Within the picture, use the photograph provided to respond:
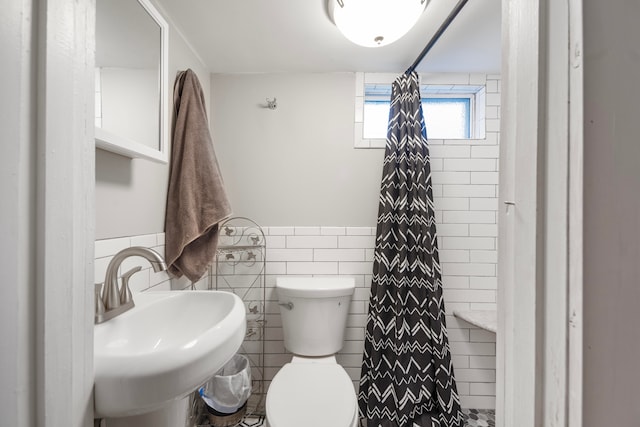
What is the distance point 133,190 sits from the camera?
1063 mm

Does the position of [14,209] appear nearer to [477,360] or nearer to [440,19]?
[440,19]

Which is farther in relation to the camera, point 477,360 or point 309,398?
point 477,360

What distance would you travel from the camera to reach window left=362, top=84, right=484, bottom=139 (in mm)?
1776

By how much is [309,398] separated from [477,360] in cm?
116

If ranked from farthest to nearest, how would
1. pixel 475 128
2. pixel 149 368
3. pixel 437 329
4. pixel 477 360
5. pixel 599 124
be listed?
pixel 475 128 < pixel 477 360 < pixel 437 329 < pixel 149 368 < pixel 599 124

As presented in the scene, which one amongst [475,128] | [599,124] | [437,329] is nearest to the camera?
[599,124]

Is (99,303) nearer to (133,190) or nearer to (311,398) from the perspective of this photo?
(133,190)

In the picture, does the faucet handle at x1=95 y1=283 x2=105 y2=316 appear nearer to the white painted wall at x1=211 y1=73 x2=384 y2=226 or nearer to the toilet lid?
the toilet lid

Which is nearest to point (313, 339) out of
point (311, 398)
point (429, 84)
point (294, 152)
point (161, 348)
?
point (311, 398)

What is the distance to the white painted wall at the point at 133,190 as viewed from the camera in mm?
907

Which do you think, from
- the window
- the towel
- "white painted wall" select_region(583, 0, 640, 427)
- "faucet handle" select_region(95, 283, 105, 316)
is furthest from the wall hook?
"white painted wall" select_region(583, 0, 640, 427)

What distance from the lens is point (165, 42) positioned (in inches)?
44.4

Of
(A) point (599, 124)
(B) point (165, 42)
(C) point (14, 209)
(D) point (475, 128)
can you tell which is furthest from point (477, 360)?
(B) point (165, 42)

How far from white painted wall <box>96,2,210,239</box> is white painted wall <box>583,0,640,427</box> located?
1162 mm
